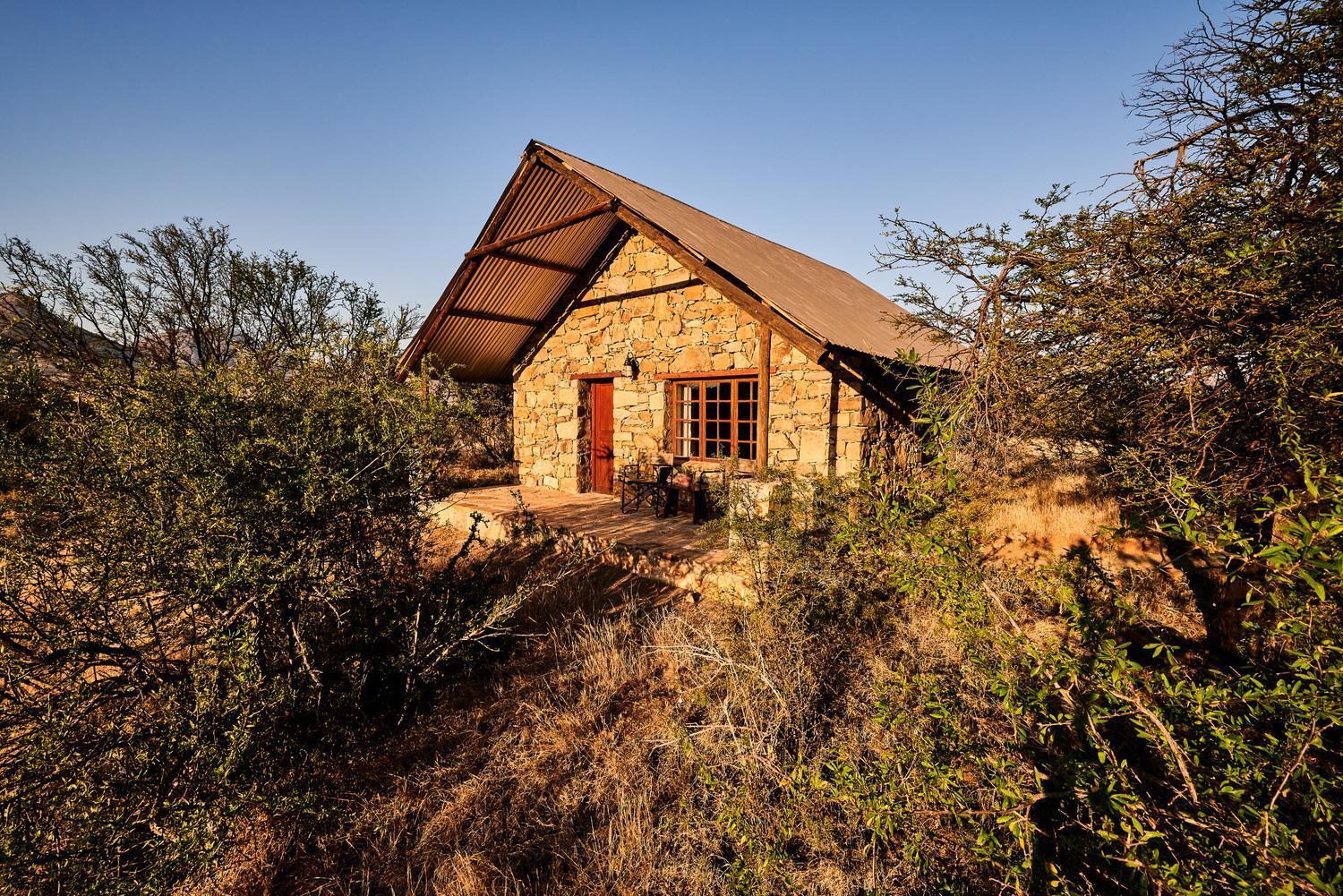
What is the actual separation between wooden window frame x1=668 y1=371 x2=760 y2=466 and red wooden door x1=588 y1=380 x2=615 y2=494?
5.55 feet

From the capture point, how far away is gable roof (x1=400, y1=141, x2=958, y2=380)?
655cm

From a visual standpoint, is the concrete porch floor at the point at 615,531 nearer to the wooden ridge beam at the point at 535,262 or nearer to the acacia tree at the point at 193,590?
the acacia tree at the point at 193,590

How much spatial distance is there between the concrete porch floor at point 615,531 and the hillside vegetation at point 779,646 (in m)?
1.08

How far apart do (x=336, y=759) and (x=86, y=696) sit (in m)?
1.22

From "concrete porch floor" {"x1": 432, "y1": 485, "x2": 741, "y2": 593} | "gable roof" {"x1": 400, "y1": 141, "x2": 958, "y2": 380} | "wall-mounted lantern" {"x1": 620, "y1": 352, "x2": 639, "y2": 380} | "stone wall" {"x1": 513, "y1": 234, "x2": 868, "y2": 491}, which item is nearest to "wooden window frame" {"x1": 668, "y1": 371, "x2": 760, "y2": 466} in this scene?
"stone wall" {"x1": 513, "y1": 234, "x2": 868, "y2": 491}

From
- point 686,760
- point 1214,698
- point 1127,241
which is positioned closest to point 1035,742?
point 1214,698

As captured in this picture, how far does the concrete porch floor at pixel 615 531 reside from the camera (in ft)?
18.0

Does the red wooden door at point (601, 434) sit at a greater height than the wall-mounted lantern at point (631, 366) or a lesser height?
lesser

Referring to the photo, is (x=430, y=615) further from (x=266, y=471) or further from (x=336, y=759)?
(x=266, y=471)

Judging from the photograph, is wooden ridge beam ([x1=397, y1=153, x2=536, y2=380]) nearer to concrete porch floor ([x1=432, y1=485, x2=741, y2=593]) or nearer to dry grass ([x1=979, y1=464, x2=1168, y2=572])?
concrete porch floor ([x1=432, y1=485, x2=741, y2=593])

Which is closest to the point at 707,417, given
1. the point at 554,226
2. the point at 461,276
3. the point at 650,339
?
the point at 650,339

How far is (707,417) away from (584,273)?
382 cm

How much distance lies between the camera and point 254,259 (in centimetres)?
1352

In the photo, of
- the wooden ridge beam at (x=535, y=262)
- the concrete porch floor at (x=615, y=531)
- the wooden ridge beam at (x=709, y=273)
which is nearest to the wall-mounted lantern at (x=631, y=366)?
the wooden ridge beam at (x=535, y=262)
